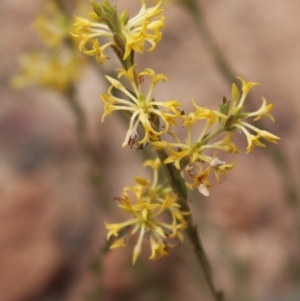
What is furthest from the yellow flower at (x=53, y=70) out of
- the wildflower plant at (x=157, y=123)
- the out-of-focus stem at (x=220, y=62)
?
the wildflower plant at (x=157, y=123)

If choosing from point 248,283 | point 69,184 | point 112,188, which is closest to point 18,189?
point 69,184

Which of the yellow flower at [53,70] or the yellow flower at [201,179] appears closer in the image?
the yellow flower at [201,179]

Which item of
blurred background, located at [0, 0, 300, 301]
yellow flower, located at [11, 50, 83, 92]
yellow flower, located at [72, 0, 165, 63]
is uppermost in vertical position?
yellow flower, located at [11, 50, 83, 92]

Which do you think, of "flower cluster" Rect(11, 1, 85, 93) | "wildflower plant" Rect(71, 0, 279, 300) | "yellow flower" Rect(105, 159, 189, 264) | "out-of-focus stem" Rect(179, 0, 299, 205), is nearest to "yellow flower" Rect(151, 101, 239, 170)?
"wildflower plant" Rect(71, 0, 279, 300)

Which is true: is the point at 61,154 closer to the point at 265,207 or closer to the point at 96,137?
the point at 96,137

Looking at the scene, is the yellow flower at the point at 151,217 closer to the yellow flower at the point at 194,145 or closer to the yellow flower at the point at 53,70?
the yellow flower at the point at 194,145

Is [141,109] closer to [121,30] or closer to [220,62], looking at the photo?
[121,30]

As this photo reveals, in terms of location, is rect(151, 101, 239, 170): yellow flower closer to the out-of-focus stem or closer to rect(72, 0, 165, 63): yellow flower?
rect(72, 0, 165, 63): yellow flower

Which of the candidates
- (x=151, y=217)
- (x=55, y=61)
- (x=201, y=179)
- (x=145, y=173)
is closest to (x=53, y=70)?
(x=55, y=61)

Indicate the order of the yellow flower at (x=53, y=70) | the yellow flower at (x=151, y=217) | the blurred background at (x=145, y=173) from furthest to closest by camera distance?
the blurred background at (x=145, y=173), the yellow flower at (x=53, y=70), the yellow flower at (x=151, y=217)
